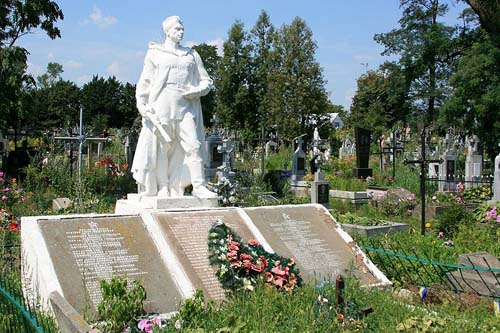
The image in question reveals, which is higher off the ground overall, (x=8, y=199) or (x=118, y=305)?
(x=8, y=199)

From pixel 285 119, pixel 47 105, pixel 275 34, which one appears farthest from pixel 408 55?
pixel 47 105

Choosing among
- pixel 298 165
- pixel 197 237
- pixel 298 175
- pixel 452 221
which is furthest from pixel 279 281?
pixel 298 165

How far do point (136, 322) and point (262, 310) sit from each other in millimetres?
1085

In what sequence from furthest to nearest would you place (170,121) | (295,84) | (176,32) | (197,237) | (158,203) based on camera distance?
(295,84) < (176,32) < (170,121) < (158,203) < (197,237)

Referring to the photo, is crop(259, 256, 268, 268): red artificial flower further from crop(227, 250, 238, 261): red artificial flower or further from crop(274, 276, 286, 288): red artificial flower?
crop(227, 250, 238, 261): red artificial flower

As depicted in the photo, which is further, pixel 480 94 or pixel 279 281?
pixel 480 94

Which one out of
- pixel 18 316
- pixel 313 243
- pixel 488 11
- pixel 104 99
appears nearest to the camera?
pixel 18 316

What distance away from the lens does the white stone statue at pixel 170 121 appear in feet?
24.4

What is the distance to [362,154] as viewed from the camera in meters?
19.7

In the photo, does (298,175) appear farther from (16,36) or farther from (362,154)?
(16,36)

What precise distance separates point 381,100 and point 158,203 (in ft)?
131

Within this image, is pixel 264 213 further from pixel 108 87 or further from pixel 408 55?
pixel 108 87

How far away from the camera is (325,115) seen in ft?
135

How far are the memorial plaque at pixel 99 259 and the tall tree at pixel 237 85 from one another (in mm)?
36704
